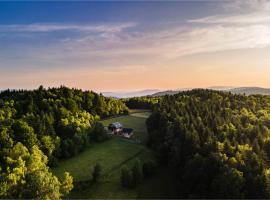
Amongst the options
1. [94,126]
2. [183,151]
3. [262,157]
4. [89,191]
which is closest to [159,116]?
[94,126]

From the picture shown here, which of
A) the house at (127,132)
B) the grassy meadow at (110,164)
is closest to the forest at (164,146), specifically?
the grassy meadow at (110,164)

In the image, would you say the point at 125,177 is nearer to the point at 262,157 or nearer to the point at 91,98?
the point at 262,157

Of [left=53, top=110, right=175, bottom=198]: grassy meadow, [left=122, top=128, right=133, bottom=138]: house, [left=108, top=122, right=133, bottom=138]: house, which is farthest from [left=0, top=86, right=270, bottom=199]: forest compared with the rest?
[left=108, top=122, right=133, bottom=138]: house

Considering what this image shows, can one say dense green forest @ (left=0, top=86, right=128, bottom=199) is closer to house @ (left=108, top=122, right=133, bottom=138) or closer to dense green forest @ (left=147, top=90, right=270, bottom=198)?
house @ (left=108, top=122, right=133, bottom=138)

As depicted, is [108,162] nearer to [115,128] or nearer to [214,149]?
[115,128]

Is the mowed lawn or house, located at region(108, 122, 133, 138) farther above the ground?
house, located at region(108, 122, 133, 138)

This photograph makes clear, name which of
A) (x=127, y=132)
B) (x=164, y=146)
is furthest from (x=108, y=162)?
(x=127, y=132)
